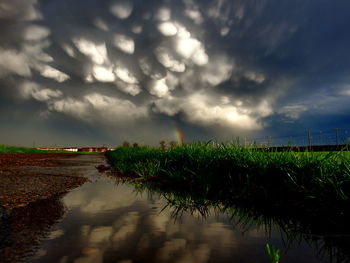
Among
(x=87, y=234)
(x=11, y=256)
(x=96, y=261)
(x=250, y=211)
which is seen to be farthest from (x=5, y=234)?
(x=250, y=211)

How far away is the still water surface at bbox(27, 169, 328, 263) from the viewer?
1.76 metres

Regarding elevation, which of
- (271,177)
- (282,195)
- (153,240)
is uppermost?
(271,177)

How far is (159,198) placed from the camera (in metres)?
4.00

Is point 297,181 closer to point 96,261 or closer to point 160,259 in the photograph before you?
point 160,259

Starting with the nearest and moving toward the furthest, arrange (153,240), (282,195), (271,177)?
(153,240) < (282,195) < (271,177)

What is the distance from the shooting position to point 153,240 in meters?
2.06

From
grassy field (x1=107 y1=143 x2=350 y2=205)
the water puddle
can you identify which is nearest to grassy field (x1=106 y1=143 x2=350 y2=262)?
grassy field (x1=107 y1=143 x2=350 y2=205)

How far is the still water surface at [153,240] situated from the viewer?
1.76 m

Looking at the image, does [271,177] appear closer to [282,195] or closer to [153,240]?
[282,195]

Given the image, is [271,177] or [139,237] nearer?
[139,237]

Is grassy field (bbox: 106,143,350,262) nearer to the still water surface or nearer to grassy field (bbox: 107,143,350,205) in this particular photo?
grassy field (bbox: 107,143,350,205)

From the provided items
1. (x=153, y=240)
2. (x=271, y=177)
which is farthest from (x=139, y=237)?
(x=271, y=177)

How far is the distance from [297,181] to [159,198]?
1.98 metres

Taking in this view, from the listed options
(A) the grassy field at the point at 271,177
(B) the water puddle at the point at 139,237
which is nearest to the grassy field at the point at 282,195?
(A) the grassy field at the point at 271,177
